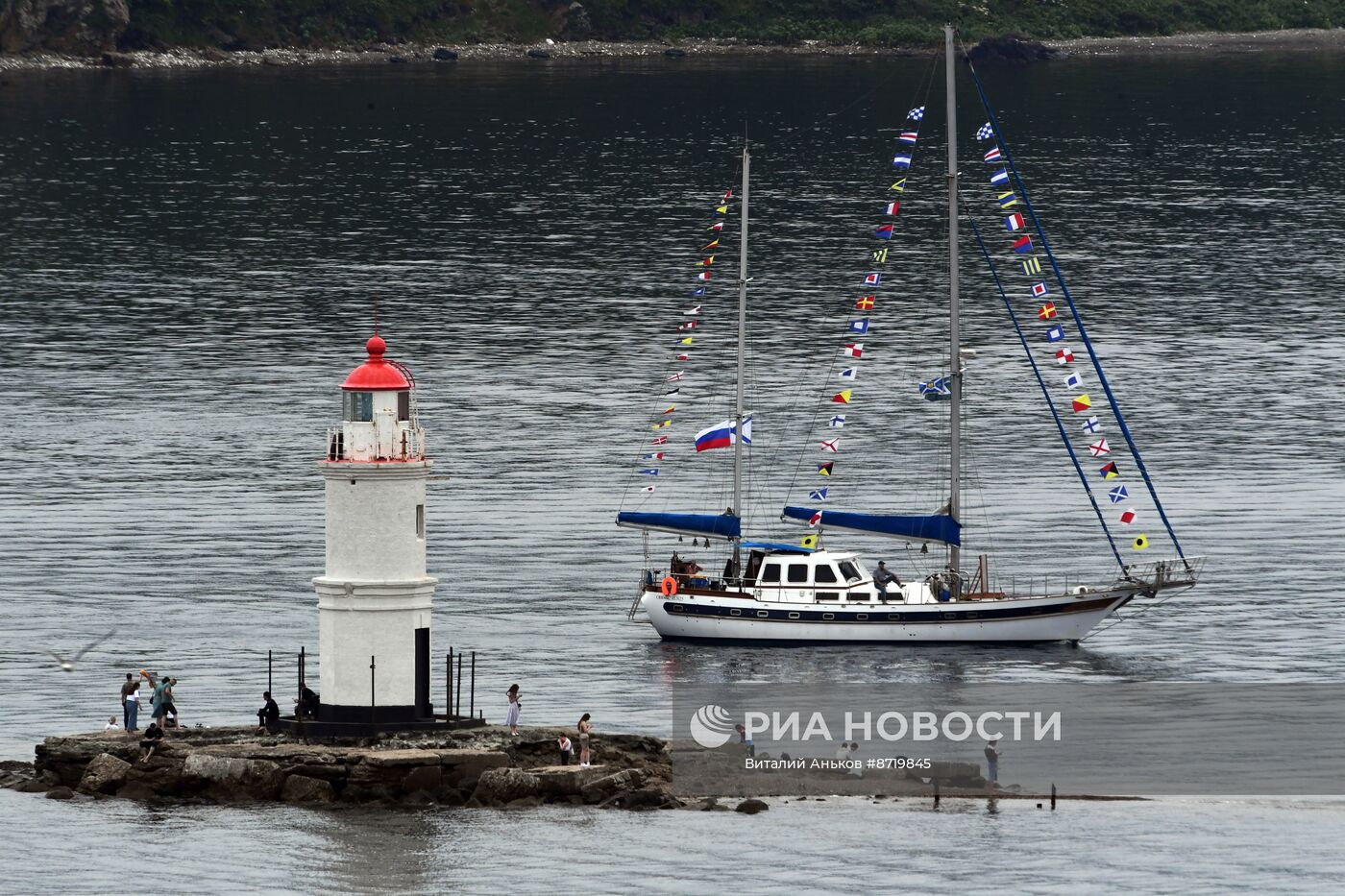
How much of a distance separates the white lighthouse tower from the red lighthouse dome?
23 mm

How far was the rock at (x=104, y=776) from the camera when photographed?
221 feet

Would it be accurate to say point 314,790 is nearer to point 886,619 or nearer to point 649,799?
point 649,799

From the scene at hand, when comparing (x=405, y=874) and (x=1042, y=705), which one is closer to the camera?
(x=405, y=874)

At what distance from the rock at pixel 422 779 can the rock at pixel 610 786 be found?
370 cm

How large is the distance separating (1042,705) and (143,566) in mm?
33996

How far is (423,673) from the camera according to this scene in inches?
2598

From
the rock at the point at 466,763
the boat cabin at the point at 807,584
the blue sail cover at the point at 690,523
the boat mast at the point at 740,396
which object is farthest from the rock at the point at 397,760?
the blue sail cover at the point at 690,523

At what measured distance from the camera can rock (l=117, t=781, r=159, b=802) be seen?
67.1 meters

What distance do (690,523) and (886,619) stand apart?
8189 mm

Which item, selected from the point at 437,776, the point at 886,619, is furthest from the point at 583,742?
the point at 886,619

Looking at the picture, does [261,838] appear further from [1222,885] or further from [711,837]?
[1222,885]

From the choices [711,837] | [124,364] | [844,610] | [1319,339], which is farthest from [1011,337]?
[711,837]

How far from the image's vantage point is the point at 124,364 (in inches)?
5389

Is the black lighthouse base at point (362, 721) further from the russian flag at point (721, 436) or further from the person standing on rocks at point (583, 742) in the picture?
the russian flag at point (721, 436)
